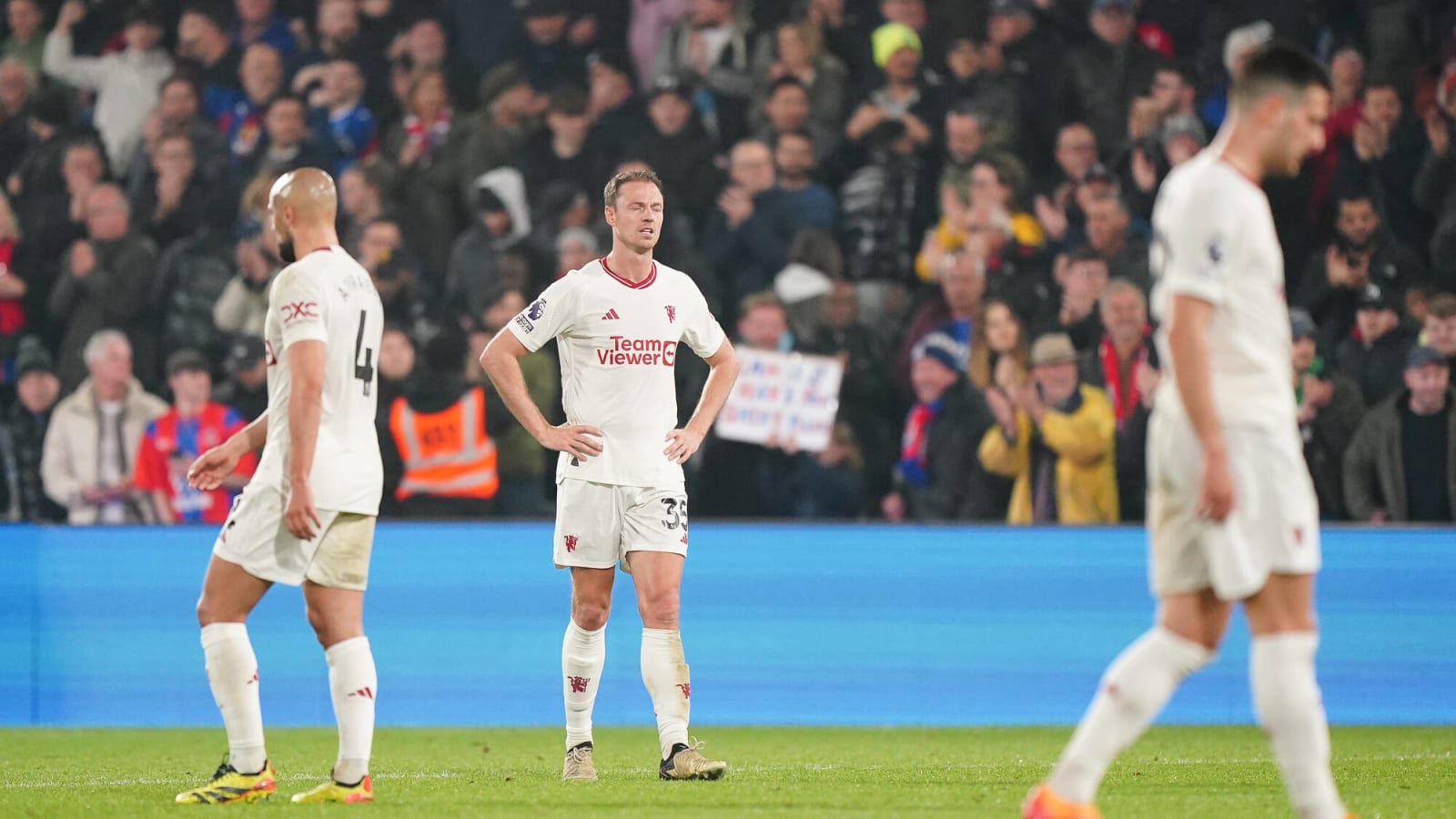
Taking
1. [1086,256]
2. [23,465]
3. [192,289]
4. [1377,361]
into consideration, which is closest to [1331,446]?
[1377,361]

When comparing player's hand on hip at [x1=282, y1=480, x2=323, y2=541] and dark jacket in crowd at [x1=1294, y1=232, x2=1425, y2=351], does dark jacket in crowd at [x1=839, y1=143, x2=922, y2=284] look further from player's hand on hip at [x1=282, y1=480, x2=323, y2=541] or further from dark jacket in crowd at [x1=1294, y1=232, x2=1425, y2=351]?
player's hand on hip at [x1=282, y1=480, x2=323, y2=541]

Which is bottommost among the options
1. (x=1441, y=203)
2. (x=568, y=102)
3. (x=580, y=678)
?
(x=580, y=678)

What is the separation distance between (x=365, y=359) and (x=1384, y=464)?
22.5 ft

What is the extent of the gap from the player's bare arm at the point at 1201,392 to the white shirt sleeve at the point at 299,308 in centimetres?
260

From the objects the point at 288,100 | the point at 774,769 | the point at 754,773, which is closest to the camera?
the point at 754,773

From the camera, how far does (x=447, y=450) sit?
451 inches

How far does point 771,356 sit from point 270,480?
6.09m

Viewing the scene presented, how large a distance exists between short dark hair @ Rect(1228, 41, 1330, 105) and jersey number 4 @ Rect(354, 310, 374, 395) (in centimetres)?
275

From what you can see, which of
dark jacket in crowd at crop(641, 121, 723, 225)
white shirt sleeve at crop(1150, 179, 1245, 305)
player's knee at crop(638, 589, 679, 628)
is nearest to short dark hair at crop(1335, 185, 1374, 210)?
dark jacket in crowd at crop(641, 121, 723, 225)

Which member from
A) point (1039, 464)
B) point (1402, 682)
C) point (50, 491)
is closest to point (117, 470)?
point (50, 491)

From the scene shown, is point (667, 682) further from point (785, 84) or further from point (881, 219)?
point (785, 84)

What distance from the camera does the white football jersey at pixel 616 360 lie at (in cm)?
689

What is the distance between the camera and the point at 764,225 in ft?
40.2

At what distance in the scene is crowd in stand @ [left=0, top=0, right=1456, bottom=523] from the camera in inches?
441
